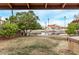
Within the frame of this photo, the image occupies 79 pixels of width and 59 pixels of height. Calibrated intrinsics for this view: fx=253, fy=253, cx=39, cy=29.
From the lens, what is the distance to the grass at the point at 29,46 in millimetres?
6477

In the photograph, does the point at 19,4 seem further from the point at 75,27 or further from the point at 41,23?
the point at 75,27

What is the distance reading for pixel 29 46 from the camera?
21.3ft

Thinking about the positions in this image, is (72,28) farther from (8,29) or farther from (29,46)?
(8,29)

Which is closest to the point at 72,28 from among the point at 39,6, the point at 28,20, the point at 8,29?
the point at 39,6

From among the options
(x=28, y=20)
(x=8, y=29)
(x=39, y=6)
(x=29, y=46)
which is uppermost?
(x=39, y=6)


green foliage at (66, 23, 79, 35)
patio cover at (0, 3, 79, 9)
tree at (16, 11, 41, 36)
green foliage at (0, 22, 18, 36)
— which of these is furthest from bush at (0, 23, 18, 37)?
green foliage at (66, 23, 79, 35)

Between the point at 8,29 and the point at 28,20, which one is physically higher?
the point at 28,20

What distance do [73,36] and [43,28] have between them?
31.3 inches

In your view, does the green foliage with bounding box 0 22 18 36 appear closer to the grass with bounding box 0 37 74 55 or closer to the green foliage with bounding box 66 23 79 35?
the grass with bounding box 0 37 74 55

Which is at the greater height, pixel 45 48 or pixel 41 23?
pixel 41 23

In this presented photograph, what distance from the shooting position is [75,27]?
6.48 meters

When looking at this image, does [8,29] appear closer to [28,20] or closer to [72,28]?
[28,20]
